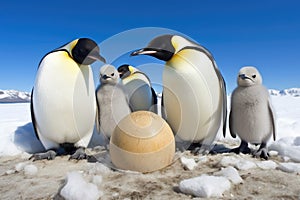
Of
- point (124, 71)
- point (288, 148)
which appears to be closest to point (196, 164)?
point (288, 148)

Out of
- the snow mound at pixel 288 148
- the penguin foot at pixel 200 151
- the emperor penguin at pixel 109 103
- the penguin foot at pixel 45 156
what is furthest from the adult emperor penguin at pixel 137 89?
the snow mound at pixel 288 148

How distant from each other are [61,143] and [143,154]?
1.41m

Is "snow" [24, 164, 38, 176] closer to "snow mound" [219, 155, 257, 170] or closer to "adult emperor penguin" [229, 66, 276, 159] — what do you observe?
"snow mound" [219, 155, 257, 170]

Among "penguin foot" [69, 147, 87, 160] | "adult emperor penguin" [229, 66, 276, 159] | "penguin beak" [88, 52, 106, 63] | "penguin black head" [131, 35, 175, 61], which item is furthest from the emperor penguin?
"adult emperor penguin" [229, 66, 276, 159]

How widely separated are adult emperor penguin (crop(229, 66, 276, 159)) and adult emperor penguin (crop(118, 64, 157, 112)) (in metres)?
1.34

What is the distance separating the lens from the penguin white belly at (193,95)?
125 inches

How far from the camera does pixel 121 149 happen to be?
2512 mm

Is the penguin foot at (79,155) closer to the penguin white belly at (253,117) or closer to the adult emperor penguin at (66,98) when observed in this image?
the adult emperor penguin at (66,98)

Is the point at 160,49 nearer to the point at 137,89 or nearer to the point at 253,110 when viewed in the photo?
the point at 137,89

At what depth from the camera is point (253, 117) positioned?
3057 millimetres

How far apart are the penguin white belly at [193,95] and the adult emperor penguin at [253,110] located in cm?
28

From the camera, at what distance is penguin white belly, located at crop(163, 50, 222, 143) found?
3.17 m

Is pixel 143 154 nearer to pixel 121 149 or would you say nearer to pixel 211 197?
pixel 121 149

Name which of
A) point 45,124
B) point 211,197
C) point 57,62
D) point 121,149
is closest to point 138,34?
point 57,62
